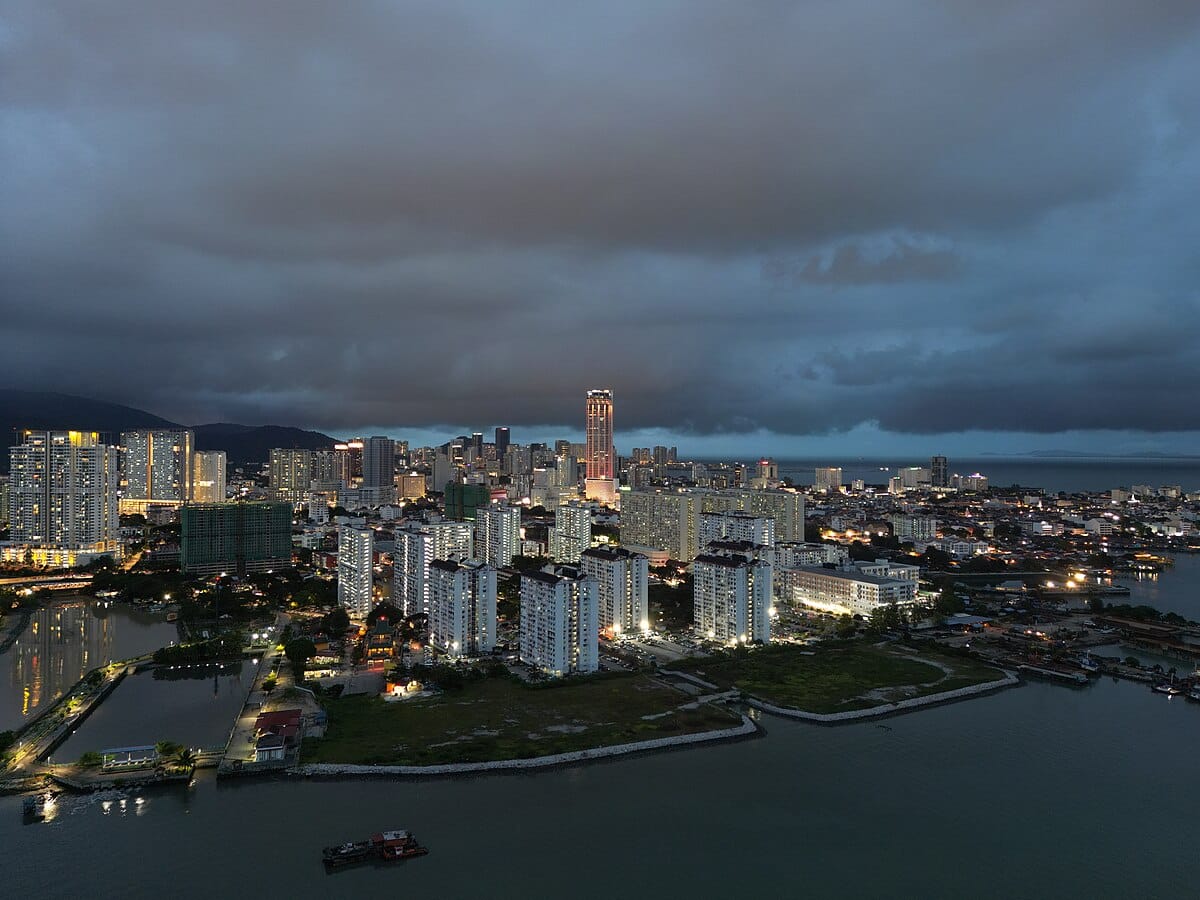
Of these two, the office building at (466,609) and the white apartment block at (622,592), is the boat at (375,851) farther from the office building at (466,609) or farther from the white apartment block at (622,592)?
the white apartment block at (622,592)

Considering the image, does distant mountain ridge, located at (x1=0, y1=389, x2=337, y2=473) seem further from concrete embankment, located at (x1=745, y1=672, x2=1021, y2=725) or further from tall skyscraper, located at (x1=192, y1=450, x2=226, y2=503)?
concrete embankment, located at (x1=745, y1=672, x2=1021, y2=725)

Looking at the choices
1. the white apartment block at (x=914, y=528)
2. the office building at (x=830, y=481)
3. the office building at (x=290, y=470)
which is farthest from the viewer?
the office building at (x=830, y=481)

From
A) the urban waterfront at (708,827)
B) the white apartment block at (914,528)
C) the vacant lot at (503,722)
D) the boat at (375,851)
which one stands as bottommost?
the urban waterfront at (708,827)

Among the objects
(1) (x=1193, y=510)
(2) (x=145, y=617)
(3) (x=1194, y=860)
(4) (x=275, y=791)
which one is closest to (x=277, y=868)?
(4) (x=275, y=791)

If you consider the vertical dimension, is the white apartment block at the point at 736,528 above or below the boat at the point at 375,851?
above

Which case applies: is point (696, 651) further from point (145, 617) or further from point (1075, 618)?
point (145, 617)

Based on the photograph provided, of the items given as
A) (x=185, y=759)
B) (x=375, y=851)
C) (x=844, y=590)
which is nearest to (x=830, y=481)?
(x=844, y=590)

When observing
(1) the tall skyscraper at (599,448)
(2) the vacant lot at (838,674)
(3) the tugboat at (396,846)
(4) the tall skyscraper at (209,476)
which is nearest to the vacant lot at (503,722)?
(2) the vacant lot at (838,674)
